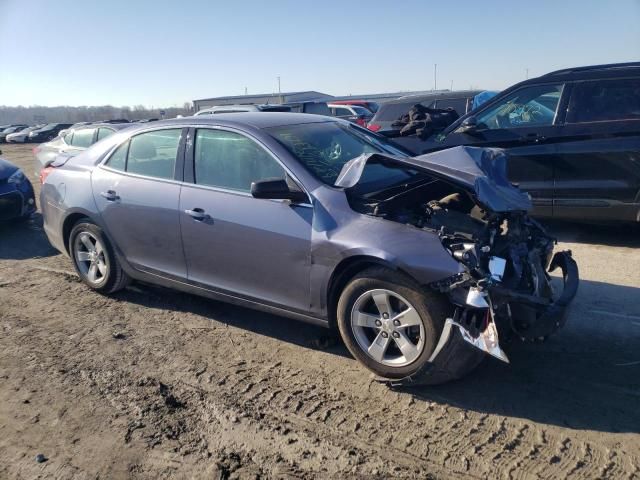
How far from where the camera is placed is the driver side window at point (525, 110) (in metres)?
6.59

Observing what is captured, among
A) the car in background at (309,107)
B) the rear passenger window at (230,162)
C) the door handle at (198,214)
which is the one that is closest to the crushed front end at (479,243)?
the rear passenger window at (230,162)

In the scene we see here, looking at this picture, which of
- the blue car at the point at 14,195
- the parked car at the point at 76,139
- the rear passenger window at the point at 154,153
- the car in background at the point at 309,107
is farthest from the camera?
the car in background at the point at 309,107

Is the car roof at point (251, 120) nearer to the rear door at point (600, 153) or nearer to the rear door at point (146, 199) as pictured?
the rear door at point (146, 199)

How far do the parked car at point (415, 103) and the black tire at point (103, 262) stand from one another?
6.78 m

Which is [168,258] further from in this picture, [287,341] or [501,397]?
[501,397]

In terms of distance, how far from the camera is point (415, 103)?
10.8 m

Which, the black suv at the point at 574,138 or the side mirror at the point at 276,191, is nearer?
the side mirror at the point at 276,191

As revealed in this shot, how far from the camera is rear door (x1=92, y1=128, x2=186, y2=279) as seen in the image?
4.57m

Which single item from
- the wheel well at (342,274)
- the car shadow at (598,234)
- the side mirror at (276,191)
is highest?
the side mirror at (276,191)

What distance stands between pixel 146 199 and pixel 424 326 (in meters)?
2.66

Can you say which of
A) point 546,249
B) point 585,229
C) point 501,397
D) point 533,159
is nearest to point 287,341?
point 501,397

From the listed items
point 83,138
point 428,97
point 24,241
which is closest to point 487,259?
point 24,241

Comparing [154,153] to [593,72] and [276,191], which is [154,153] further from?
[593,72]

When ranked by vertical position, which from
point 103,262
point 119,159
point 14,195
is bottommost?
point 103,262
